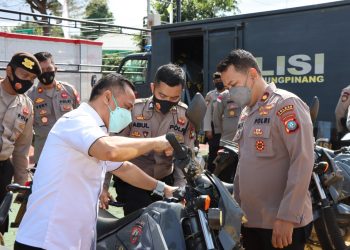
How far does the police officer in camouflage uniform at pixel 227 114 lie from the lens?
21.3 ft

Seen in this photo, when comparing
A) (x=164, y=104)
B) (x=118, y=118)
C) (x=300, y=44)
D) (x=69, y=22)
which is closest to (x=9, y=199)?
(x=118, y=118)

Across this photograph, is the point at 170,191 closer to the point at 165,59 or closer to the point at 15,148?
the point at 15,148

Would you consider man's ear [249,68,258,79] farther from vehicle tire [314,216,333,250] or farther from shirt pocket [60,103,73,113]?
shirt pocket [60,103,73,113]

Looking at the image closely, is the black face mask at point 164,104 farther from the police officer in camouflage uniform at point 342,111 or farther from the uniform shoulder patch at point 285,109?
the police officer in camouflage uniform at point 342,111

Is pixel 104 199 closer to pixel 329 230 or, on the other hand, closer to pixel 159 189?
pixel 159 189

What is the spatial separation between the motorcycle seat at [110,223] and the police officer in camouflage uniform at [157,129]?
72cm

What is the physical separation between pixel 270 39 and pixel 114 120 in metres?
5.64

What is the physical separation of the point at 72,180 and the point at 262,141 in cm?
110

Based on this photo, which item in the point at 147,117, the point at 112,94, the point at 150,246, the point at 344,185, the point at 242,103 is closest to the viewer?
the point at 150,246

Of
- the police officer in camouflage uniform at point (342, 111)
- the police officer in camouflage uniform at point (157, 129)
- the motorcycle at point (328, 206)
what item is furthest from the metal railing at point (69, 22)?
the motorcycle at point (328, 206)

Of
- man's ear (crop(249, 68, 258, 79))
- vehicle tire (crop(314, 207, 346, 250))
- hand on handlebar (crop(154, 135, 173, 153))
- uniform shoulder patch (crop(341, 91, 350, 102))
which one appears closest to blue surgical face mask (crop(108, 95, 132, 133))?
hand on handlebar (crop(154, 135, 173, 153))

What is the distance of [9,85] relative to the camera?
3.81 metres

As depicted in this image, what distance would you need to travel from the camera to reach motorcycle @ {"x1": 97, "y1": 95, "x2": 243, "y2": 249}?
6.81ft

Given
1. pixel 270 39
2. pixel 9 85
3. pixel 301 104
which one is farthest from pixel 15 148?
pixel 270 39
